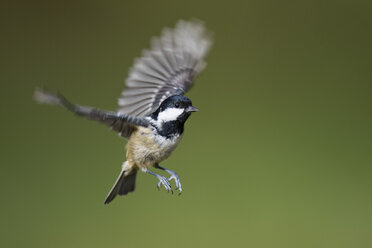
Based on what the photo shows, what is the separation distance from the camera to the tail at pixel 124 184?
1.45 metres

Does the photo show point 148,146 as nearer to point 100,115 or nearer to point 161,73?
point 100,115

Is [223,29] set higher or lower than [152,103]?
higher

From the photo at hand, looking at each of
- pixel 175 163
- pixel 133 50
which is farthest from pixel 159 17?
pixel 175 163

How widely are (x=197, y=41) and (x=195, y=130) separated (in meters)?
1.78

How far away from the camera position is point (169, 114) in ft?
3.81

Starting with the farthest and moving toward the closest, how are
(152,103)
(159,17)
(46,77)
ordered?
(159,17) < (46,77) < (152,103)

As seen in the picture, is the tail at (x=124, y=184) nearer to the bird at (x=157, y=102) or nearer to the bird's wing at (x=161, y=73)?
the bird at (x=157, y=102)

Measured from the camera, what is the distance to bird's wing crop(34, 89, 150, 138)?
3.05 feet

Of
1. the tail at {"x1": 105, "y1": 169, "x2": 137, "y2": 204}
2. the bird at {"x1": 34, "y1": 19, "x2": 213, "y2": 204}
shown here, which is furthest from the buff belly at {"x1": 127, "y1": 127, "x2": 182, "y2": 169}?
the tail at {"x1": 105, "y1": 169, "x2": 137, "y2": 204}

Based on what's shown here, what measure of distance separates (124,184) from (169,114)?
16.1 inches

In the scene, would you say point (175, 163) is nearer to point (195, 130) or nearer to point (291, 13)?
point (195, 130)

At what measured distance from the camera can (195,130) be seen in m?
3.07

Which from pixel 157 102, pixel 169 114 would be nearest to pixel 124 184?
pixel 157 102

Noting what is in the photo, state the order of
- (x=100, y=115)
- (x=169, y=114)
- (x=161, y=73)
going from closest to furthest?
(x=100, y=115)
(x=169, y=114)
(x=161, y=73)
